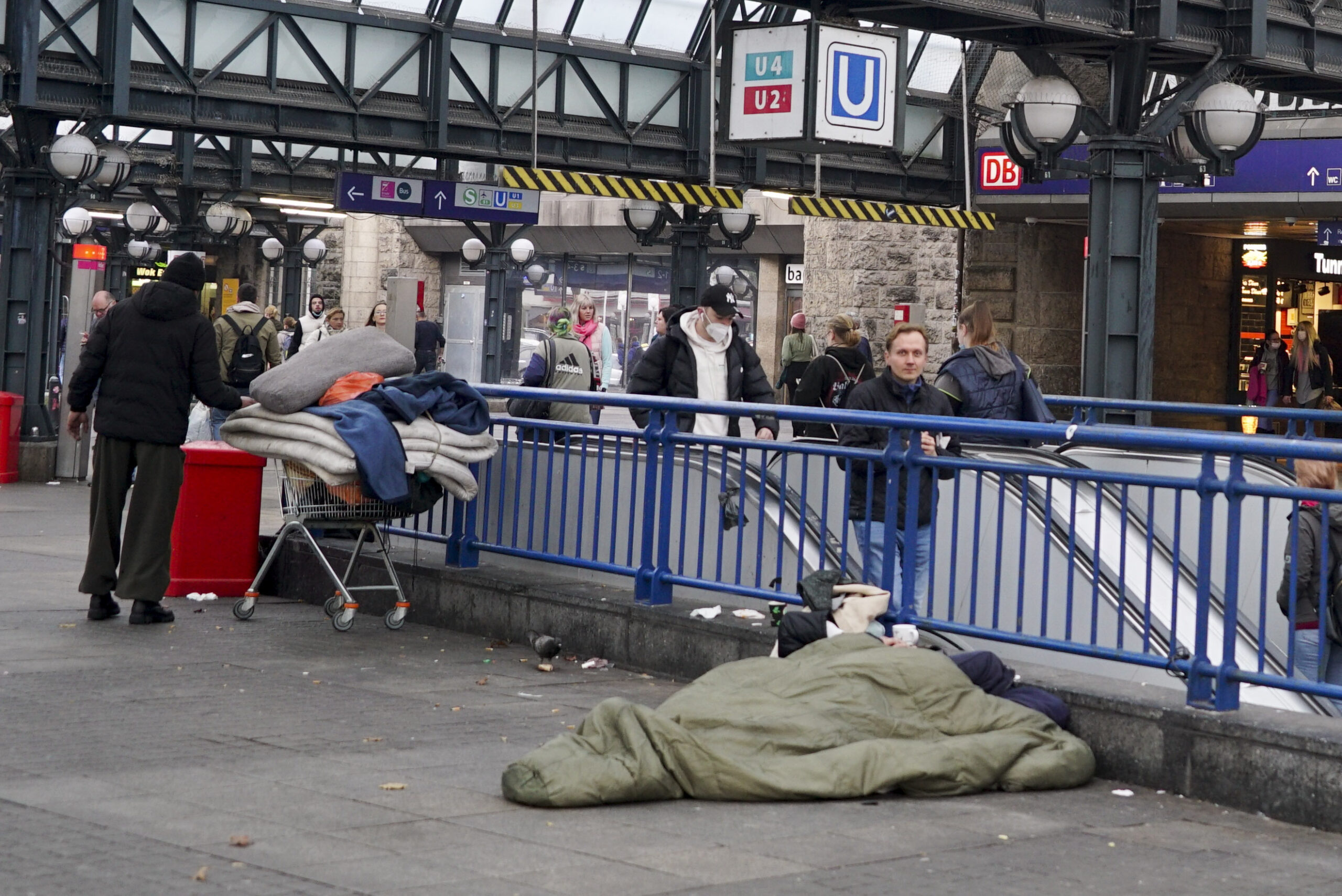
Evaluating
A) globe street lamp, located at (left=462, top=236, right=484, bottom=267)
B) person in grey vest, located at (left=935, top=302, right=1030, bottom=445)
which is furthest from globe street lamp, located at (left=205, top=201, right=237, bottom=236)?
person in grey vest, located at (left=935, top=302, right=1030, bottom=445)

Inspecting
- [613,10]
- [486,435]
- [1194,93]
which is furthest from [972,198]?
[486,435]

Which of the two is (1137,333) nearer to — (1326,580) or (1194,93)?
(1194,93)

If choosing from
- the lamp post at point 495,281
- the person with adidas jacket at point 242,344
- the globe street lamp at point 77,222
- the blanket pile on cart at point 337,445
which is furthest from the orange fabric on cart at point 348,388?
the globe street lamp at point 77,222

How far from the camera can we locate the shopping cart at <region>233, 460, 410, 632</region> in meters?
8.70

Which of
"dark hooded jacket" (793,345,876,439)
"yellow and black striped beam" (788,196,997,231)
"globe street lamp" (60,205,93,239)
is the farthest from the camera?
"globe street lamp" (60,205,93,239)

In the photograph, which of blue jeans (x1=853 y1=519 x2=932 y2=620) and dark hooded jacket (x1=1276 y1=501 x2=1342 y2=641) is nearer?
dark hooded jacket (x1=1276 y1=501 x2=1342 y2=641)

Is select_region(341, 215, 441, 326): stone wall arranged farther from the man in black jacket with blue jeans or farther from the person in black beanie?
the man in black jacket with blue jeans

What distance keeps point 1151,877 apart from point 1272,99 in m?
19.7

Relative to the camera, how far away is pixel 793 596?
739 centimetres

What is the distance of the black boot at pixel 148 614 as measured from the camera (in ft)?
28.9

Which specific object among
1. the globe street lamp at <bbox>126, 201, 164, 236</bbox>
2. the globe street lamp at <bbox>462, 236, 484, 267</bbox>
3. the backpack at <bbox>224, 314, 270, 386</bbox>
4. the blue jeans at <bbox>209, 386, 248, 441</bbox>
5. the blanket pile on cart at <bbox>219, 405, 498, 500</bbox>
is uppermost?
the globe street lamp at <bbox>126, 201, 164, 236</bbox>

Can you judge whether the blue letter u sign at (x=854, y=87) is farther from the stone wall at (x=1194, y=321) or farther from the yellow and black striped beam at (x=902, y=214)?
the stone wall at (x=1194, y=321)

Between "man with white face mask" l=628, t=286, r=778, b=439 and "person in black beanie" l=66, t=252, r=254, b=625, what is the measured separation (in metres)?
2.45

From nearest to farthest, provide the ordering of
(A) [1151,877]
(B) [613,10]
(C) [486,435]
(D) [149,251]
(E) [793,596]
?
(A) [1151,877], (E) [793,596], (C) [486,435], (B) [613,10], (D) [149,251]
